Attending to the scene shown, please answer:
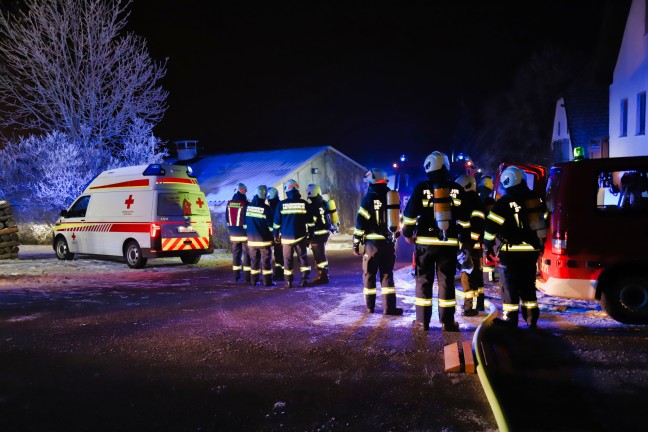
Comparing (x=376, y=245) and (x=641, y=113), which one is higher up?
(x=641, y=113)

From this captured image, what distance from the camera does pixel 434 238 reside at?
6812mm

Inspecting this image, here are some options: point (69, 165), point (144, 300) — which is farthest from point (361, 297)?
point (69, 165)

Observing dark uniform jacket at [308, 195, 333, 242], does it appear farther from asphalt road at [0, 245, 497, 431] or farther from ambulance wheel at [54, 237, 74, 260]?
ambulance wheel at [54, 237, 74, 260]

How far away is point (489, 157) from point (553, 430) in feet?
144

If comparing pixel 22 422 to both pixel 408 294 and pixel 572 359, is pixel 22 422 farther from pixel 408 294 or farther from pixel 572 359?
pixel 408 294

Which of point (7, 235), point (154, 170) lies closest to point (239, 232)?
point (154, 170)

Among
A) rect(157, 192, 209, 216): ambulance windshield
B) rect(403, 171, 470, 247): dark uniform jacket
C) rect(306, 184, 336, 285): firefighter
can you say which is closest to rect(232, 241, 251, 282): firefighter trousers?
rect(306, 184, 336, 285): firefighter

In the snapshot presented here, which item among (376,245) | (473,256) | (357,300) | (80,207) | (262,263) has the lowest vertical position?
(357,300)

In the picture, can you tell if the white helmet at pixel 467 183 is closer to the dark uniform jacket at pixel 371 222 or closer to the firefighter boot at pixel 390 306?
the dark uniform jacket at pixel 371 222

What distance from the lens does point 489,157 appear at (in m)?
45.8

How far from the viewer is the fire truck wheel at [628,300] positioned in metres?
6.80

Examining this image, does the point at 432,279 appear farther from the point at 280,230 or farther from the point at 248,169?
the point at 248,169

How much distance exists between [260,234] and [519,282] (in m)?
5.34

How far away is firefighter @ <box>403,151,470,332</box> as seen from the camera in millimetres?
6773
